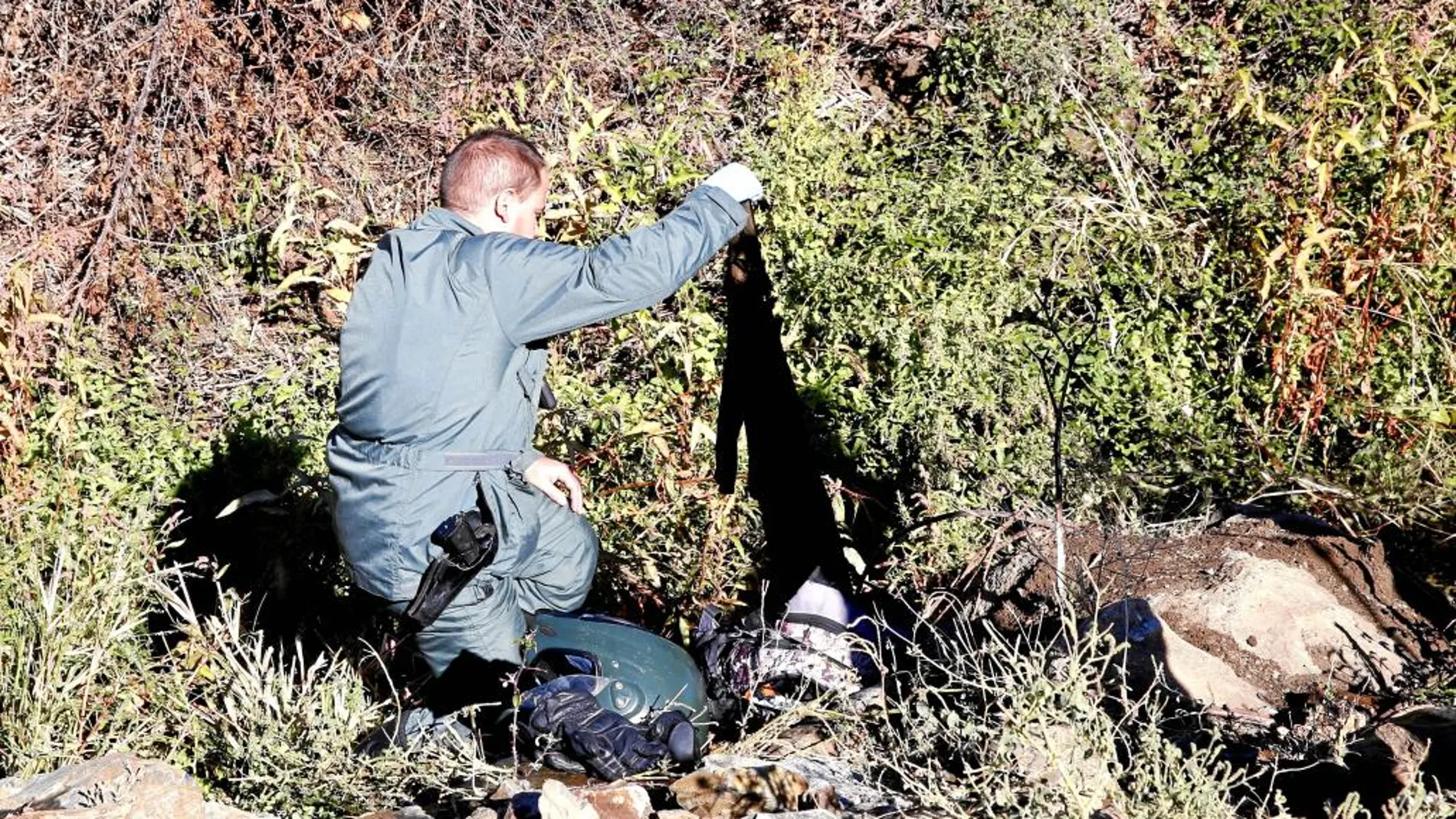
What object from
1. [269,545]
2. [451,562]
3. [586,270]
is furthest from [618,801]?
[269,545]

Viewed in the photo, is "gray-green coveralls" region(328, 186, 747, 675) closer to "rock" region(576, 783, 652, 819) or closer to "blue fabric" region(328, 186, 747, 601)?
"blue fabric" region(328, 186, 747, 601)

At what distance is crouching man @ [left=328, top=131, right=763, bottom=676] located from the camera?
3.72m

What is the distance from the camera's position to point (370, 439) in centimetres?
387

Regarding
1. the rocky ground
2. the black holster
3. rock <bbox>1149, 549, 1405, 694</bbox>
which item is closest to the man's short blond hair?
the black holster

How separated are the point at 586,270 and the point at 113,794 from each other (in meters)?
1.73

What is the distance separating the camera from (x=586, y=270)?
3.69 meters

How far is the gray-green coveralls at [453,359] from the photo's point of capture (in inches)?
146

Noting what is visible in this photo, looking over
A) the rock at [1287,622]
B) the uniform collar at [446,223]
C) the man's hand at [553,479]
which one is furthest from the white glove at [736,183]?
the rock at [1287,622]

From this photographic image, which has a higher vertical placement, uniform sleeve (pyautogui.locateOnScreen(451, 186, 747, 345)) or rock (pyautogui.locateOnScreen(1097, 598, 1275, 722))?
uniform sleeve (pyautogui.locateOnScreen(451, 186, 747, 345))

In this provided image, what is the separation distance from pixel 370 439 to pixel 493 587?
531mm

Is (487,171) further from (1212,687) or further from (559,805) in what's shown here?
(1212,687)

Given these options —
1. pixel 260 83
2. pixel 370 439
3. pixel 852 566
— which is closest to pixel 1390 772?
pixel 852 566

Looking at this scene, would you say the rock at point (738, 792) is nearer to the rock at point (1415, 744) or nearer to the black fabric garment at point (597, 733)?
the black fabric garment at point (597, 733)

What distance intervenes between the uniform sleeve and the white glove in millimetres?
74
